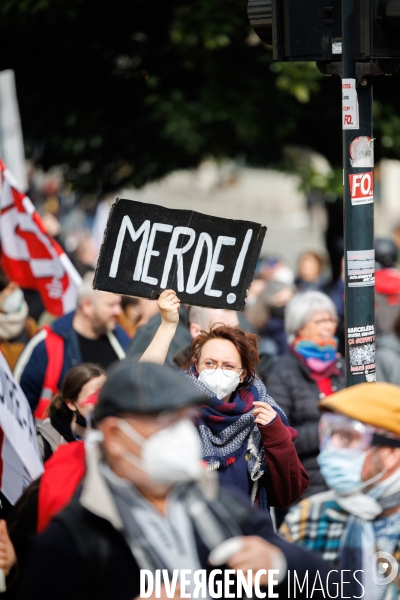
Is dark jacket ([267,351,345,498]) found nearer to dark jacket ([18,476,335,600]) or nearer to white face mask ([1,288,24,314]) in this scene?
white face mask ([1,288,24,314])

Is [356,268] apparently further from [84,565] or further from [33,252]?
[33,252]

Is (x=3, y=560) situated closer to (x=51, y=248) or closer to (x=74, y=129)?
(x=51, y=248)

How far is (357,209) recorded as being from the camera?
441 centimetres

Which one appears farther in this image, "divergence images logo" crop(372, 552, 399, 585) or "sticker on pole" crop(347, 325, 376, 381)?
"sticker on pole" crop(347, 325, 376, 381)

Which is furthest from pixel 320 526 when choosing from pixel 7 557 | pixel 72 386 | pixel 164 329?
pixel 72 386

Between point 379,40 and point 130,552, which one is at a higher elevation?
point 379,40

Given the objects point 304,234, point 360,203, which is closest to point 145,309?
point 360,203

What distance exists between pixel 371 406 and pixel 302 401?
3029 millimetres

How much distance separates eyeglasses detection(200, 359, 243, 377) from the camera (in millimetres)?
4117

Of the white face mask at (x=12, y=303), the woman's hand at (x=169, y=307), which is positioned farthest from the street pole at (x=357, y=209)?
the white face mask at (x=12, y=303)

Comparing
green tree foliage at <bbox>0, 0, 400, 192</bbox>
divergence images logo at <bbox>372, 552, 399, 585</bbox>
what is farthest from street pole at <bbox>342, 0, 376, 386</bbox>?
green tree foliage at <bbox>0, 0, 400, 192</bbox>

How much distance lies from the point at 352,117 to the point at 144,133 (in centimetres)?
772

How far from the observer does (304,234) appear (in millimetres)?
32062

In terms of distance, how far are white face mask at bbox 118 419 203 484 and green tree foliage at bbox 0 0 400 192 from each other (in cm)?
759
